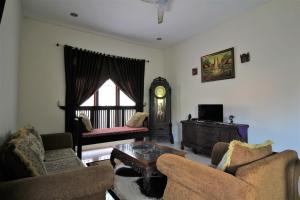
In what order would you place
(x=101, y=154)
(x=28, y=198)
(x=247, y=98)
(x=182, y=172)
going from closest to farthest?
1. (x=28, y=198)
2. (x=182, y=172)
3. (x=247, y=98)
4. (x=101, y=154)

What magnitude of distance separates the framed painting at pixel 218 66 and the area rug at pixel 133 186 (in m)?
2.63

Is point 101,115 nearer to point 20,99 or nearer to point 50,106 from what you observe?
point 50,106

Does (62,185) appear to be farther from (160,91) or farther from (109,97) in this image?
(160,91)

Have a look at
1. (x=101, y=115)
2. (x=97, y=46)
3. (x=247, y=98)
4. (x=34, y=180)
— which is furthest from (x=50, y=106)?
(x=247, y=98)

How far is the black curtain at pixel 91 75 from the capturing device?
13.1ft

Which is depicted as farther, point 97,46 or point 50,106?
point 97,46

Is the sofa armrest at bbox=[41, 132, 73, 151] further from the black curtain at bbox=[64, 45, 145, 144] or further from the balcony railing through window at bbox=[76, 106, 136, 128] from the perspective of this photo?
the balcony railing through window at bbox=[76, 106, 136, 128]

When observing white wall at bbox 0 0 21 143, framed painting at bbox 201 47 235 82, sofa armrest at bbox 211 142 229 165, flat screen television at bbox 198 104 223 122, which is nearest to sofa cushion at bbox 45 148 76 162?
white wall at bbox 0 0 21 143

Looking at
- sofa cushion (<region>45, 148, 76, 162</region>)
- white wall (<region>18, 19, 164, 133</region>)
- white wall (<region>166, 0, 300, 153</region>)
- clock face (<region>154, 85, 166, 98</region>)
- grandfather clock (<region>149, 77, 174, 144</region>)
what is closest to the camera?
sofa cushion (<region>45, 148, 76, 162</region>)

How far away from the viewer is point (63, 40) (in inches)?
159

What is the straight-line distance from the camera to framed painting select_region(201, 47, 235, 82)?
12.4 ft

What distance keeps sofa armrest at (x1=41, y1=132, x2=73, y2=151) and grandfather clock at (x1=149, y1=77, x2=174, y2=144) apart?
2.49 m

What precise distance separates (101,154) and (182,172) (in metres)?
2.78

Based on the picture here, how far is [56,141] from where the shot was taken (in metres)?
2.79
